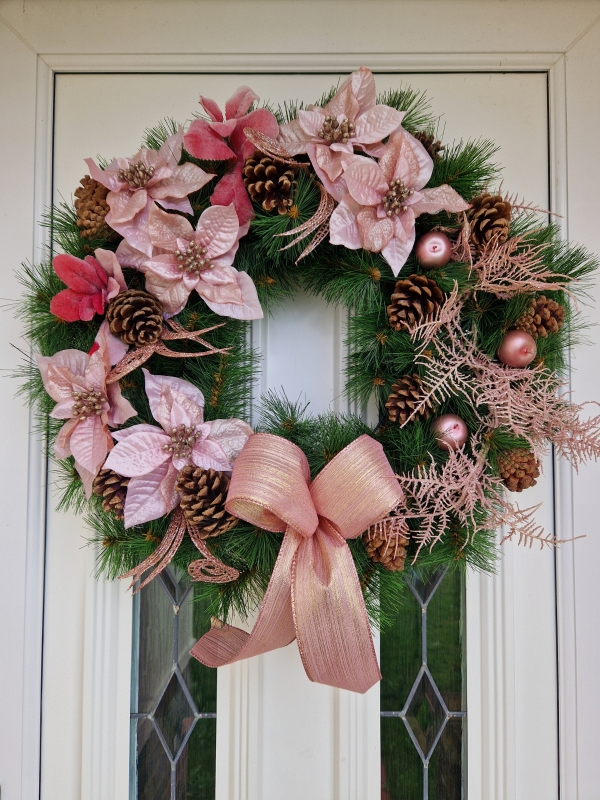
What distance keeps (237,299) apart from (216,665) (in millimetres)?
508

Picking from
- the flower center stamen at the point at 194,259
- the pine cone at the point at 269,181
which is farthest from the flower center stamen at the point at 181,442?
the pine cone at the point at 269,181

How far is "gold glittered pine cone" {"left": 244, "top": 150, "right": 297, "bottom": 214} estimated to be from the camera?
643 millimetres

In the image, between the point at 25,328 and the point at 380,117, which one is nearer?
the point at 380,117

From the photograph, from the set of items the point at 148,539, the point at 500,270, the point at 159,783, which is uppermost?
the point at 500,270

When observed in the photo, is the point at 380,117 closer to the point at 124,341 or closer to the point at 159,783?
the point at 124,341

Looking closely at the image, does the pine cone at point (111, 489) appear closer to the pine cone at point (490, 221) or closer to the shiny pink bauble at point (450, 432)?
the shiny pink bauble at point (450, 432)

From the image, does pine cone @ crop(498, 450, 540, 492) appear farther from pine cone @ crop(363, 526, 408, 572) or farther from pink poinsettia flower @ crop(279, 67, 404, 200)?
pink poinsettia flower @ crop(279, 67, 404, 200)

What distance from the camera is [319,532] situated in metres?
0.63

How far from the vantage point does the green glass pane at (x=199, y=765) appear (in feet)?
2.68

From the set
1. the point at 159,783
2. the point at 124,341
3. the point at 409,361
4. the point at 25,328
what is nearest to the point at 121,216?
the point at 124,341

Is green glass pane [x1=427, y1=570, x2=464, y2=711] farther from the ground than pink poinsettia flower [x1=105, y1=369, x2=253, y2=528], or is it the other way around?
pink poinsettia flower [x1=105, y1=369, x2=253, y2=528]

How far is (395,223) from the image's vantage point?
634mm

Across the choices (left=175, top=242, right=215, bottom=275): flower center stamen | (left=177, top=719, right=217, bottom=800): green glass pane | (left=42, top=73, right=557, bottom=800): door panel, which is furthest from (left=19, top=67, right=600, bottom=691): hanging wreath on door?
(left=177, top=719, right=217, bottom=800): green glass pane

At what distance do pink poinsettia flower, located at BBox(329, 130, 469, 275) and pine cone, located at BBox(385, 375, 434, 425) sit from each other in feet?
0.47
